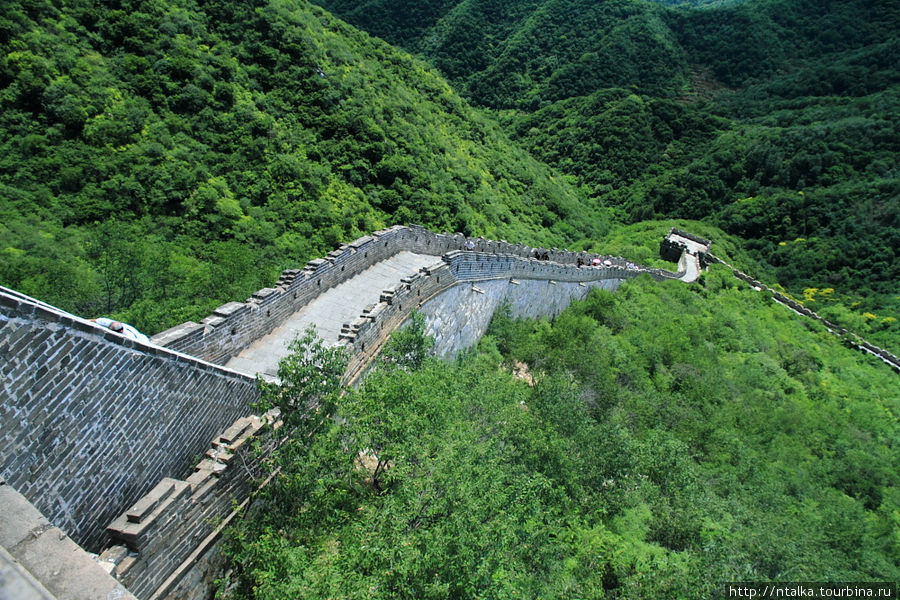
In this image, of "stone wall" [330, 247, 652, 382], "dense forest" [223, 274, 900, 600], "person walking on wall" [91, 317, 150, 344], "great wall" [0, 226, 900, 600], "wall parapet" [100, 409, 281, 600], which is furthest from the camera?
"stone wall" [330, 247, 652, 382]

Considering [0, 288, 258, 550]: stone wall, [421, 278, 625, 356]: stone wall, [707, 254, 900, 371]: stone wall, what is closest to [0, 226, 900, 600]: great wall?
[0, 288, 258, 550]: stone wall

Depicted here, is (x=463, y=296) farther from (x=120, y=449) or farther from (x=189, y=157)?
(x=189, y=157)

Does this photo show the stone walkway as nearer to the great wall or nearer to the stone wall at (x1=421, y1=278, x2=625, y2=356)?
the great wall

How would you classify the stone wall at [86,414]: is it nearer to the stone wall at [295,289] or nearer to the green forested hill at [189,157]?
the stone wall at [295,289]

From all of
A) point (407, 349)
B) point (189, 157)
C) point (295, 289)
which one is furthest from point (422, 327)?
point (189, 157)

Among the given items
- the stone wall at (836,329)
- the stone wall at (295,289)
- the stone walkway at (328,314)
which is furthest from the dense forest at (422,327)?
the stone wall at (295,289)
